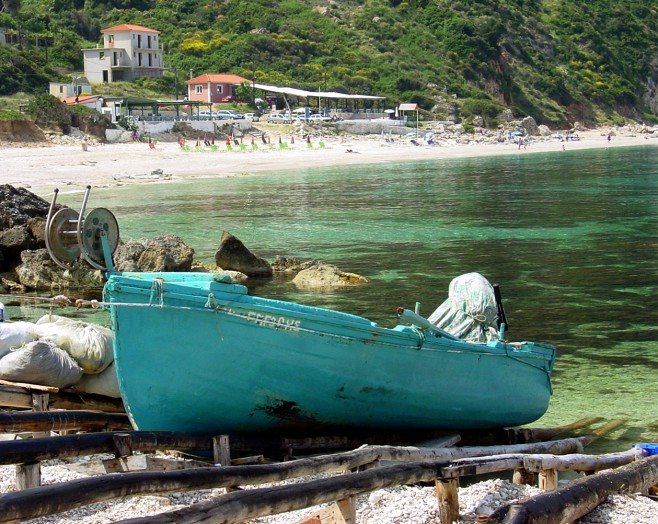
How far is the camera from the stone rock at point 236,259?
74.0 ft

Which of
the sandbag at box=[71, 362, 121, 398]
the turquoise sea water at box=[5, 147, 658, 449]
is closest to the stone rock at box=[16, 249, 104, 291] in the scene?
the turquoise sea water at box=[5, 147, 658, 449]

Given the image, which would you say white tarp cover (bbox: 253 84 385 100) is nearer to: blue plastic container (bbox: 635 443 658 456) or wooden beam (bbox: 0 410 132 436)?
blue plastic container (bbox: 635 443 658 456)

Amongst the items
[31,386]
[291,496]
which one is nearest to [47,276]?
[31,386]

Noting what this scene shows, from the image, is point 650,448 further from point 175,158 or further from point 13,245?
point 175,158

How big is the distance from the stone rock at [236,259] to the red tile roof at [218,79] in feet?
209

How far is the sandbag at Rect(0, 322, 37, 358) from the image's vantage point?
32.9 feet

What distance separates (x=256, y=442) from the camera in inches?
354

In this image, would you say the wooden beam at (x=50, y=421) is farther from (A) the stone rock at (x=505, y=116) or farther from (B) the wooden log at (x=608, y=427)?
(A) the stone rock at (x=505, y=116)

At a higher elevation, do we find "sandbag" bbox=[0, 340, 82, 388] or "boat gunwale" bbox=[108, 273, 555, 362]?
"boat gunwale" bbox=[108, 273, 555, 362]

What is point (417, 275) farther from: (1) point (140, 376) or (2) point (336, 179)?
(2) point (336, 179)

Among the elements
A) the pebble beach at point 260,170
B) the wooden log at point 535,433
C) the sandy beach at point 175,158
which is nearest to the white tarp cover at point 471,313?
the wooden log at point 535,433

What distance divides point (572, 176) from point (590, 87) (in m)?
61.4

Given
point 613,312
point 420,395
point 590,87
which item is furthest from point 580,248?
point 590,87

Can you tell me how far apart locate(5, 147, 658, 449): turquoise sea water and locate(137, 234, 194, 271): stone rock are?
1761 millimetres
